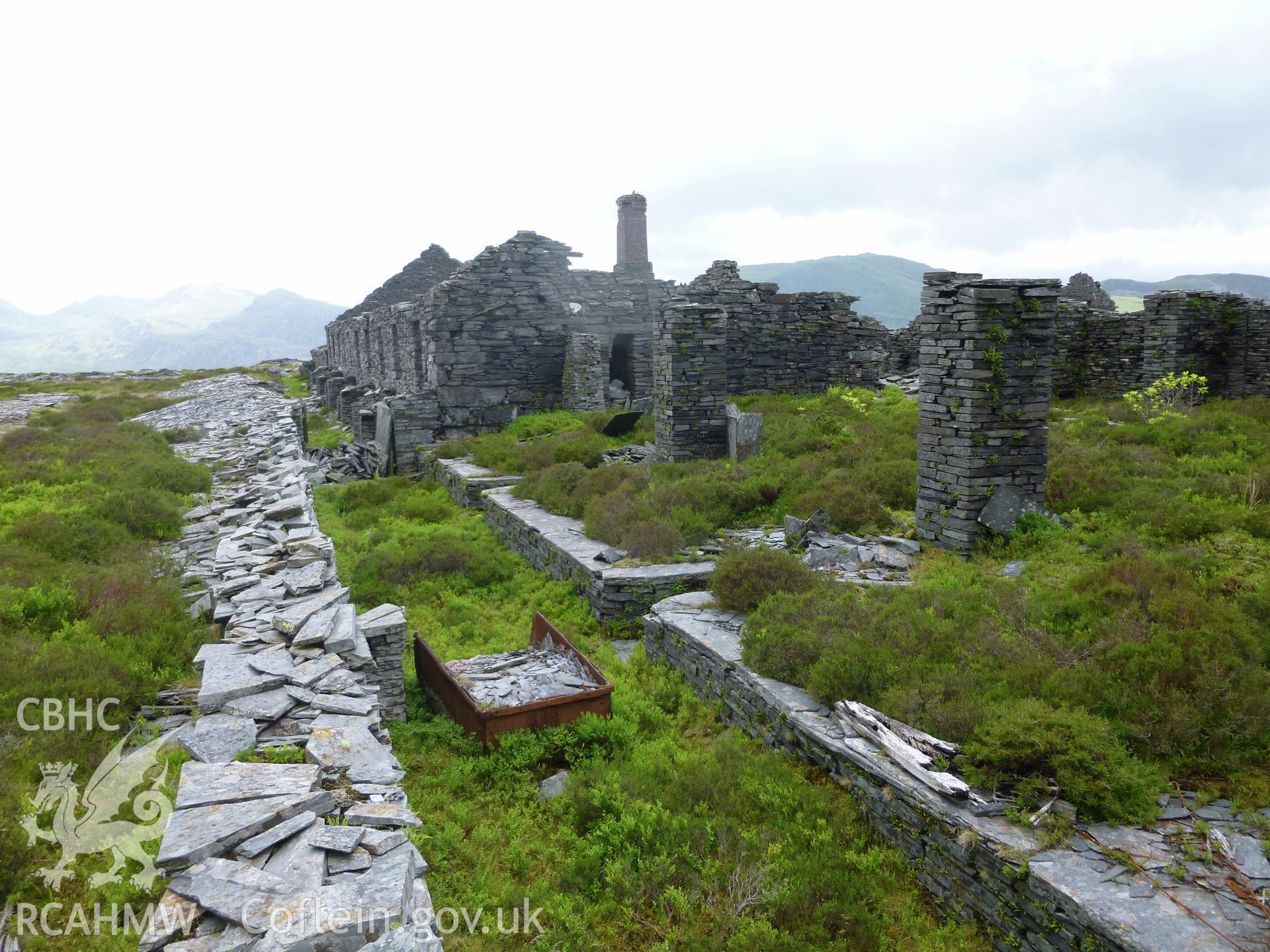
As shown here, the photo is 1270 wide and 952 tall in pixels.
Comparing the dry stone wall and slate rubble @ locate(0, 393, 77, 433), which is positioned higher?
the dry stone wall

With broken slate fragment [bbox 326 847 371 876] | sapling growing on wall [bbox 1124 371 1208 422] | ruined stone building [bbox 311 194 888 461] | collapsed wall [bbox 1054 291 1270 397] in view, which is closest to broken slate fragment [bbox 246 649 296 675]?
broken slate fragment [bbox 326 847 371 876]

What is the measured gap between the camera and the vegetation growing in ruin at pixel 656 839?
4023 millimetres

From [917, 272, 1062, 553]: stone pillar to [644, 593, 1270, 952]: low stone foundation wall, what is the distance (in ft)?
13.4

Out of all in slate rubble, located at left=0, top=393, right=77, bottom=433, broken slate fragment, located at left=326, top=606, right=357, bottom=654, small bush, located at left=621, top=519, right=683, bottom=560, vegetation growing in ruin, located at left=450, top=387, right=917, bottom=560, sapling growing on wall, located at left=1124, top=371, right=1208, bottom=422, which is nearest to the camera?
broken slate fragment, located at left=326, top=606, right=357, bottom=654

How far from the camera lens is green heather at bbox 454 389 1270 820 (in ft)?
14.4

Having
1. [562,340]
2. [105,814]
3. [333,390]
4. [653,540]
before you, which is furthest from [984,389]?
[333,390]

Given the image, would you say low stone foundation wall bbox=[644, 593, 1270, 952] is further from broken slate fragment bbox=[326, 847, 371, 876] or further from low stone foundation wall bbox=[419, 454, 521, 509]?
low stone foundation wall bbox=[419, 454, 521, 509]

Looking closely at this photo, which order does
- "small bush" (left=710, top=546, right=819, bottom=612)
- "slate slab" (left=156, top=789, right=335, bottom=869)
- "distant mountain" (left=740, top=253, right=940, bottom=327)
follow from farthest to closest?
1. "distant mountain" (left=740, top=253, right=940, bottom=327)
2. "small bush" (left=710, top=546, right=819, bottom=612)
3. "slate slab" (left=156, top=789, right=335, bottom=869)

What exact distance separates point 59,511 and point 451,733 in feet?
22.7

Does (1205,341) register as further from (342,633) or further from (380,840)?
(380,840)

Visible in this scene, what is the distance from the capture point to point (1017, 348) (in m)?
8.34

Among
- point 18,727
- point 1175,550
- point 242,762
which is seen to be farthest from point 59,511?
point 1175,550

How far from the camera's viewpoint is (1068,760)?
Result: 412 centimetres

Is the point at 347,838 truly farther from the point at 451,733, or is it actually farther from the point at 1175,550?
the point at 1175,550
